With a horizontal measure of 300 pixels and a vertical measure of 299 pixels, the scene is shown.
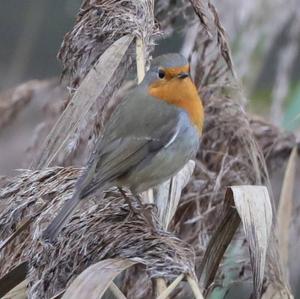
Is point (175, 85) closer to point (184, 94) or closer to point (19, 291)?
point (184, 94)

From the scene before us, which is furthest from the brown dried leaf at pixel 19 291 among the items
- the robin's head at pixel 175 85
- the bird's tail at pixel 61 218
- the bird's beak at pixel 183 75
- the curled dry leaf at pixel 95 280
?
the bird's beak at pixel 183 75

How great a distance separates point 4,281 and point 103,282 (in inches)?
14.1

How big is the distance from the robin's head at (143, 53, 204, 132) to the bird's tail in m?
0.72

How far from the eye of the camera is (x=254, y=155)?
335 centimetres

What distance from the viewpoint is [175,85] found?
356cm

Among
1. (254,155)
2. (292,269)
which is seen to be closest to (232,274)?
(254,155)

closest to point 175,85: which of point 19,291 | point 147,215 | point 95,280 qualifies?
point 147,215

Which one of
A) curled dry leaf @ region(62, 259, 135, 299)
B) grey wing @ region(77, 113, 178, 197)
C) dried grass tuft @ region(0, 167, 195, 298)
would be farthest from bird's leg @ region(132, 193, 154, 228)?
curled dry leaf @ region(62, 259, 135, 299)

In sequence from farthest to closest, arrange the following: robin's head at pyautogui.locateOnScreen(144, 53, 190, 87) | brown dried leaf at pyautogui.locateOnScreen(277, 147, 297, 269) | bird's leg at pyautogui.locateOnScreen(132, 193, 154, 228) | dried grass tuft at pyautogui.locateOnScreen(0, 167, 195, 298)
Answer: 1. robin's head at pyautogui.locateOnScreen(144, 53, 190, 87)
2. brown dried leaf at pyautogui.locateOnScreen(277, 147, 297, 269)
3. bird's leg at pyautogui.locateOnScreen(132, 193, 154, 228)
4. dried grass tuft at pyautogui.locateOnScreen(0, 167, 195, 298)

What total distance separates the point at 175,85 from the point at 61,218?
968mm

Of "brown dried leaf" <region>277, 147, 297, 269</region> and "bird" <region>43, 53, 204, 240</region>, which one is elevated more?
"bird" <region>43, 53, 204, 240</region>

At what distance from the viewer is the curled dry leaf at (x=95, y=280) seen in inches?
93.4

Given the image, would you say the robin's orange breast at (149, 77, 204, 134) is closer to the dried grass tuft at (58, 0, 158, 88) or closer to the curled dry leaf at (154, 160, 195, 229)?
the curled dry leaf at (154, 160, 195, 229)

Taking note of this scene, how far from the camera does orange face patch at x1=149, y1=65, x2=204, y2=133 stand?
3.53m
